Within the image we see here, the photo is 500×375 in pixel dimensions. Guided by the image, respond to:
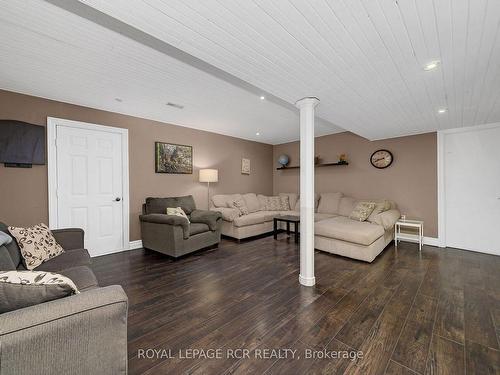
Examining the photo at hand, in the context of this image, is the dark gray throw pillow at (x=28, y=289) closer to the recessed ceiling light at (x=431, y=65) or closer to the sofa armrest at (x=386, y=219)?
the recessed ceiling light at (x=431, y=65)

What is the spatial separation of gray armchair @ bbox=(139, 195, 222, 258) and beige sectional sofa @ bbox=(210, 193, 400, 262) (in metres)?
0.67

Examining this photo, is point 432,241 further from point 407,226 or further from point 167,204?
point 167,204

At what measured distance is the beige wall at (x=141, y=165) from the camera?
9.28ft

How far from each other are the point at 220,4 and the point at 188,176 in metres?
3.69

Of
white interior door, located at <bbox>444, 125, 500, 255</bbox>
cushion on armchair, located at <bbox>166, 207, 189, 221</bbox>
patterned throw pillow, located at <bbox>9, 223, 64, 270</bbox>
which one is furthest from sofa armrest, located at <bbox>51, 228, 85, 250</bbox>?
white interior door, located at <bbox>444, 125, 500, 255</bbox>

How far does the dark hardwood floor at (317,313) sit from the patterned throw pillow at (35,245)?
768 millimetres

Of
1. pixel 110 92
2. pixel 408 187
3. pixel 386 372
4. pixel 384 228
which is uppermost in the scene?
pixel 110 92

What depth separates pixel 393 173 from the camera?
4539mm

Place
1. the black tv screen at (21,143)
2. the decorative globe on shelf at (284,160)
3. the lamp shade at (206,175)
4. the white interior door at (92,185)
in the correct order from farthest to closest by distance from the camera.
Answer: the decorative globe on shelf at (284,160) → the lamp shade at (206,175) → the white interior door at (92,185) → the black tv screen at (21,143)

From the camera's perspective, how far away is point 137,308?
6.59 ft

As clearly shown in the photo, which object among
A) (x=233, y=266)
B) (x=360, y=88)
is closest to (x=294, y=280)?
(x=233, y=266)

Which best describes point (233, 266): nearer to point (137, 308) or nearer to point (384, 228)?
point (137, 308)

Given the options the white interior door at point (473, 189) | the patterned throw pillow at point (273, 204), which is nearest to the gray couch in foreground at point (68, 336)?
the patterned throw pillow at point (273, 204)

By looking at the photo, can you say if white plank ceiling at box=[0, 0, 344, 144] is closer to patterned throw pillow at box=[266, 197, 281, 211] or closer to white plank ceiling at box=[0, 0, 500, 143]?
white plank ceiling at box=[0, 0, 500, 143]
